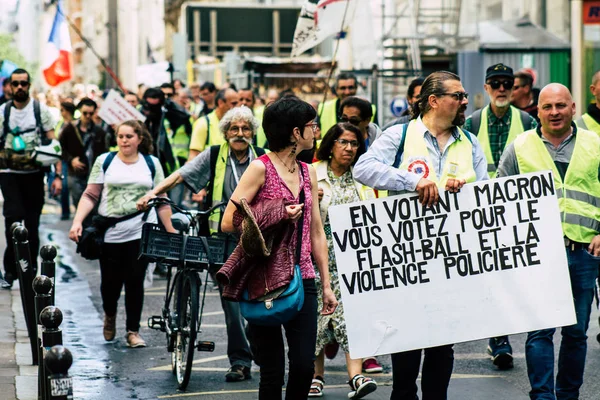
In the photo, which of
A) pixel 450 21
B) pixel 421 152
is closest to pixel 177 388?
pixel 421 152

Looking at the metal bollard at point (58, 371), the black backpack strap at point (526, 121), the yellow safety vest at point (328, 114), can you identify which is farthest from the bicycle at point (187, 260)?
the yellow safety vest at point (328, 114)

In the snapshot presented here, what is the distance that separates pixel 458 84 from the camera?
6.01 m

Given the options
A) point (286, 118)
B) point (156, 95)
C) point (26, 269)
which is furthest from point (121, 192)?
point (156, 95)

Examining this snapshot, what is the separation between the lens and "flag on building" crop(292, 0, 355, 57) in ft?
42.9

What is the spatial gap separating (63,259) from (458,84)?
31.8 feet

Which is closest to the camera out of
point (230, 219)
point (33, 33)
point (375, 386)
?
point (230, 219)

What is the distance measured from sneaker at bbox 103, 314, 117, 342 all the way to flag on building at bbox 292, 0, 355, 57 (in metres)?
4.71

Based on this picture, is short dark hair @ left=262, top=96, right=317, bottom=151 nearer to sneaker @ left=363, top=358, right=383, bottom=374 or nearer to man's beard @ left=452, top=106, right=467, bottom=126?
man's beard @ left=452, top=106, right=467, bottom=126

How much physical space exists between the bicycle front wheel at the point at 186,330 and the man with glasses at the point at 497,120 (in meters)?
2.23

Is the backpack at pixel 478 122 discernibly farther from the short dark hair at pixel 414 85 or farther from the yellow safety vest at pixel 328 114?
the yellow safety vest at pixel 328 114

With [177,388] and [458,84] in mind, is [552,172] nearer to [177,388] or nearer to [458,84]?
[458,84]

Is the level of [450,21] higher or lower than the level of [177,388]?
higher

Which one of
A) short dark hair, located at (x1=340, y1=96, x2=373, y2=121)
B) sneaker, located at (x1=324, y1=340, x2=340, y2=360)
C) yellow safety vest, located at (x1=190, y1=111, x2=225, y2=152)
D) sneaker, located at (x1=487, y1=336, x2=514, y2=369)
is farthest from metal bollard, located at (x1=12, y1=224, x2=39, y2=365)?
sneaker, located at (x1=487, y1=336, x2=514, y2=369)

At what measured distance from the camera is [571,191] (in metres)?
6.63
